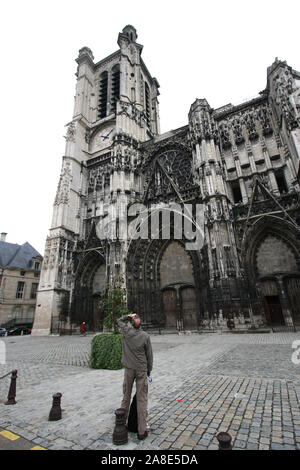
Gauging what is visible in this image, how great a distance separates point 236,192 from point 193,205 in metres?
4.34

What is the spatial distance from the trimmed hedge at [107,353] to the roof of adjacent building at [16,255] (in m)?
27.8

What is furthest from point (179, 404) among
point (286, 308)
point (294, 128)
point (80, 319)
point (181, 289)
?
point (80, 319)

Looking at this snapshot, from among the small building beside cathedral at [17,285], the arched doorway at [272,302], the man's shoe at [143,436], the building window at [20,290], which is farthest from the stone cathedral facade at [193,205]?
the man's shoe at [143,436]

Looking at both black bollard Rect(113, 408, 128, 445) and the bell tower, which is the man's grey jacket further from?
the bell tower

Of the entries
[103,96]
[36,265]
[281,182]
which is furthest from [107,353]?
[103,96]

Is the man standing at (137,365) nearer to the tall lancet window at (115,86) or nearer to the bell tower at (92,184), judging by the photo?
the bell tower at (92,184)

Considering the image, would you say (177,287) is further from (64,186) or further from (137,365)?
(64,186)

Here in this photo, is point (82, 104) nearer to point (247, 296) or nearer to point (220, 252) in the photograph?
point (220, 252)

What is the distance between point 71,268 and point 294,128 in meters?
21.4

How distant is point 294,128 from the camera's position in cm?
1491

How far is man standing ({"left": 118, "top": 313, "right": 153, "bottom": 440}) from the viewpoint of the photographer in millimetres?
2910

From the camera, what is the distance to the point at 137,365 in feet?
10.00

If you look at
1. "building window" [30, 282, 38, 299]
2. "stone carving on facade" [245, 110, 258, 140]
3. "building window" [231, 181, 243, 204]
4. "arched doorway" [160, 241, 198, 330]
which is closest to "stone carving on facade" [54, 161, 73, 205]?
"arched doorway" [160, 241, 198, 330]

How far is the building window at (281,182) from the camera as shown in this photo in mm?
17719
